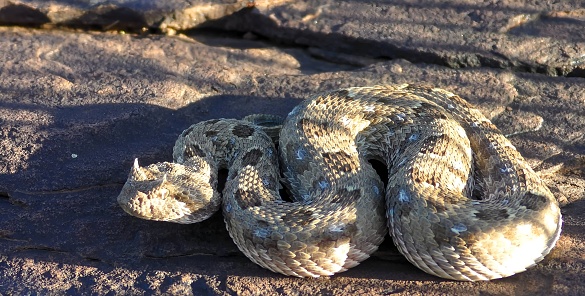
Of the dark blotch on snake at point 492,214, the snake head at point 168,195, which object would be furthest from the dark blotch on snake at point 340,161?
the dark blotch on snake at point 492,214

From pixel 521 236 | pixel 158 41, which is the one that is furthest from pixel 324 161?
pixel 158 41

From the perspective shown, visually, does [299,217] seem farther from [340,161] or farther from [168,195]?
[168,195]

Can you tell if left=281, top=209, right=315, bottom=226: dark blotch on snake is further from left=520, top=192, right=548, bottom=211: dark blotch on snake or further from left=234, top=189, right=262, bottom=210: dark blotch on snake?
left=520, top=192, right=548, bottom=211: dark blotch on snake

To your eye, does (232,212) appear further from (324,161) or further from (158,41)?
(158,41)

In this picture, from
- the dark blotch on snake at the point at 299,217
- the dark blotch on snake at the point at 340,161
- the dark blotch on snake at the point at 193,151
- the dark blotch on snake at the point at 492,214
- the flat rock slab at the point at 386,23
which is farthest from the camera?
the flat rock slab at the point at 386,23

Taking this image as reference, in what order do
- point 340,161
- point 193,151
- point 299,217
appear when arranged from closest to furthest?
point 299,217, point 340,161, point 193,151

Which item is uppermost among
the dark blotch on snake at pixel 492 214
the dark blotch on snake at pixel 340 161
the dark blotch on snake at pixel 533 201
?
the dark blotch on snake at pixel 533 201

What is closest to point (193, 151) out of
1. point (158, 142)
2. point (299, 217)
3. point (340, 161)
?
point (158, 142)

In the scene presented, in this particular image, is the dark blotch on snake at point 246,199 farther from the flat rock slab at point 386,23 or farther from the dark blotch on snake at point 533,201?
the flat rock slab at point 386,23
